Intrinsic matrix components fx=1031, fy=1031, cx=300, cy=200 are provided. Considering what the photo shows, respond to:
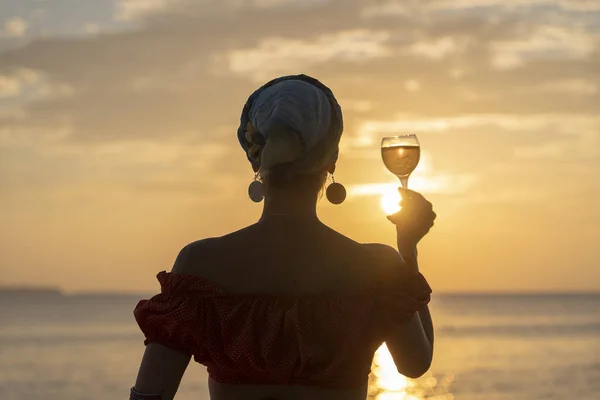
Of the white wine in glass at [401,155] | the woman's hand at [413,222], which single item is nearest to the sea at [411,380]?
the white wine in glass at [401,155]

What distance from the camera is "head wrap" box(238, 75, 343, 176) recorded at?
10.4 feet

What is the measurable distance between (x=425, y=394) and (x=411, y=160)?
103ft

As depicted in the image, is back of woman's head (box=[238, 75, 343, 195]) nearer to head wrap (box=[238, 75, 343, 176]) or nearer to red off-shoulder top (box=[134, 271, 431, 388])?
head wrap (box=[238, 75, 343, 176])

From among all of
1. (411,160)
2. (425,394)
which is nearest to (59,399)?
(425,394)

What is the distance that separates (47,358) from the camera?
47781 millimetres

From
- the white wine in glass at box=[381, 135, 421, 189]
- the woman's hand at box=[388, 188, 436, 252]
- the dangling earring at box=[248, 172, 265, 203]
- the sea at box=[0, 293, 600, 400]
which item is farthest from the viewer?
the sea at box=[0, 293, 600, 400]

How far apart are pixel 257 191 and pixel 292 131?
253 millimetres

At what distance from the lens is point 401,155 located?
4297mm

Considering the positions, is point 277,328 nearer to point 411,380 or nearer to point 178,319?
point 178,319

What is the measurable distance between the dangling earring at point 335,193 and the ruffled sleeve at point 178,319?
0.53 metres

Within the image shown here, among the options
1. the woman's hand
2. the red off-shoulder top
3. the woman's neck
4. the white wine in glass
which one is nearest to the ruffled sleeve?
the red off-shoulder top

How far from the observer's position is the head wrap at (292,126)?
317cm

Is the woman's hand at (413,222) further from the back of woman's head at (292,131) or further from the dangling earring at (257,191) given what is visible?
the dangling earring at (257,191)

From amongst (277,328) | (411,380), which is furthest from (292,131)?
(411,380)
